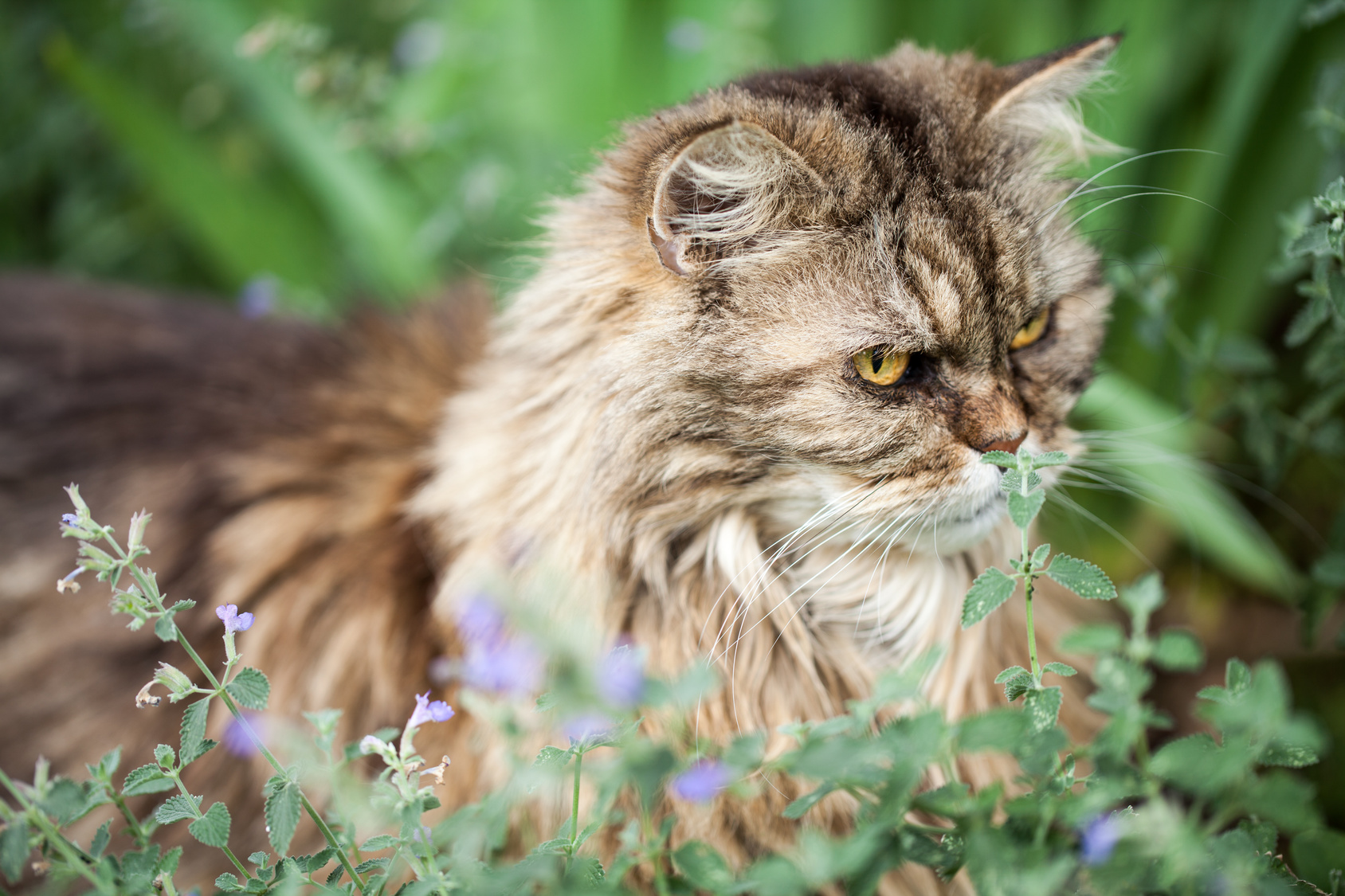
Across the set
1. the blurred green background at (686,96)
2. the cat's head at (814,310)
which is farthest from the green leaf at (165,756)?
the blurred green background at (686,96)

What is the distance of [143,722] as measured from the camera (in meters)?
1.36

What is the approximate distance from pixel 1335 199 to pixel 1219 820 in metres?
0.68

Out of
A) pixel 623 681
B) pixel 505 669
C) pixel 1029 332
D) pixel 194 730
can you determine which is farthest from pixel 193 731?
pixel 1029 332

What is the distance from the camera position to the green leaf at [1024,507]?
0.80 meters

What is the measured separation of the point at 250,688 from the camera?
809 millimetres

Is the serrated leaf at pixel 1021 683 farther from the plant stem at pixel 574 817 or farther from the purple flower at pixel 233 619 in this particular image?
the purple flower at pixel 233 619

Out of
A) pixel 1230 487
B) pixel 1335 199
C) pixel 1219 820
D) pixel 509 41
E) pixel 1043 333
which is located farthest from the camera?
pixel 509 41

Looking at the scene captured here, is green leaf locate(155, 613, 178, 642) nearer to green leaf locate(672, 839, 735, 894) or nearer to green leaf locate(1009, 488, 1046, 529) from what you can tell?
green leaf locate(672, 839, 735, 894)

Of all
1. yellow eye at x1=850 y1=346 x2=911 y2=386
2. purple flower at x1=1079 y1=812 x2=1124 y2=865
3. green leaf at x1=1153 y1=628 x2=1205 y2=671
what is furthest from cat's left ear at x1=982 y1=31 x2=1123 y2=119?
purple flower at x1=1079 y1=812 x2=1124 y2=865

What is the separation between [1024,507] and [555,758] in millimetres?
451

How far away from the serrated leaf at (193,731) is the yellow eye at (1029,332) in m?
0.97

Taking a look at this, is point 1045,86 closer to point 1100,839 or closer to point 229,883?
point 1100,839

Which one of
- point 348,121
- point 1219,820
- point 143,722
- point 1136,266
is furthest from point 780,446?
point 348,121

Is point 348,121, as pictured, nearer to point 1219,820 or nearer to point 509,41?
point 509,41
